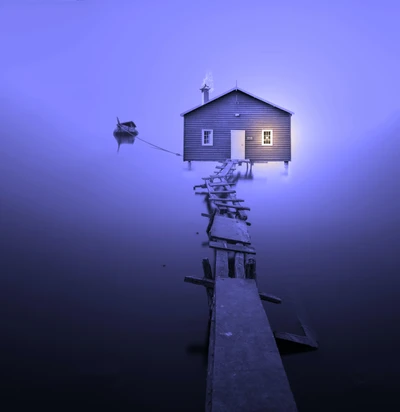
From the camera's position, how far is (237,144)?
23047 mm

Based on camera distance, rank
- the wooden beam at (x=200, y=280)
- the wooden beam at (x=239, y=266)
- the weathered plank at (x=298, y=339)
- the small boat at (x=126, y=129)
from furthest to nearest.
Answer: the small boat at (x=126, y=129), the wooden beam at (x=239, y=266), the wooden beam at (x=200, y=280), the weathered plank at (x=298, y=339)

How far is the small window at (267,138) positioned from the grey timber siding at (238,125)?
0.22 metres

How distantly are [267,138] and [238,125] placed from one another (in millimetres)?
2319

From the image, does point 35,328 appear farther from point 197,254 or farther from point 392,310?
point 392,310

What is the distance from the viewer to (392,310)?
473 cm

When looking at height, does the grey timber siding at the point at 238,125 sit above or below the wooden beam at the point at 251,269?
above

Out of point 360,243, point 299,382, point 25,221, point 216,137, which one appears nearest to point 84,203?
point 25,221

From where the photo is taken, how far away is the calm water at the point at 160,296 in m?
3.27

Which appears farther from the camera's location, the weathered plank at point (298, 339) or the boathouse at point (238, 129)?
the boathouse at point (238, 129)

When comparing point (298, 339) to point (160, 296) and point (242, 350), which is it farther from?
point (160, 296)

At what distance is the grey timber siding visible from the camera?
22.6m

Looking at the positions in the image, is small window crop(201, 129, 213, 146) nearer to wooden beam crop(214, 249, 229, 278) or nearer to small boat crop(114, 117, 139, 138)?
small boat crop(114, 117, 139, 138)

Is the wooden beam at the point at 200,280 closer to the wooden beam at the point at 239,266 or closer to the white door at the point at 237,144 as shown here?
the wooden beam at the point at 239,266

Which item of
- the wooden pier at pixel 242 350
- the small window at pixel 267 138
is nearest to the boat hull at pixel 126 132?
the small window at pixel 267 138
